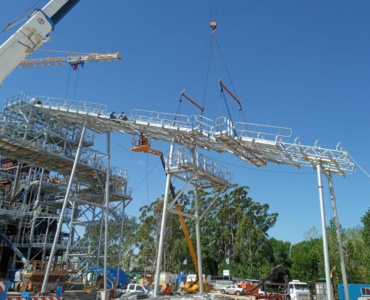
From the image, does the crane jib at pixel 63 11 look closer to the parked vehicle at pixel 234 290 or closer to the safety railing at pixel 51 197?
the safety railing at pixel 51 197

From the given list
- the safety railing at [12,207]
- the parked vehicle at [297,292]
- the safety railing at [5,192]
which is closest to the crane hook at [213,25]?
the parked vehicle at [297,292]

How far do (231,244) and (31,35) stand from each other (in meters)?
59.4

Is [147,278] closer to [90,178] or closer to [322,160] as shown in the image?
[90,178]

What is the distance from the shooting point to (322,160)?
22.1 metres

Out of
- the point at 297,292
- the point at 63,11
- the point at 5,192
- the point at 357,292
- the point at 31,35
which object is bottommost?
the point at 297,292

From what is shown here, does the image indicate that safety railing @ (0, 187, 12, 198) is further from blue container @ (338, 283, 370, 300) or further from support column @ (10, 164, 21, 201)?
blue container @ (338, 283, 370, 300)

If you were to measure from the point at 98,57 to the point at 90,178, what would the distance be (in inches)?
1131

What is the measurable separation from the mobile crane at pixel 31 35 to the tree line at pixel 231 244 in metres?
43.6

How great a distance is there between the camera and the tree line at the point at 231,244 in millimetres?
57062

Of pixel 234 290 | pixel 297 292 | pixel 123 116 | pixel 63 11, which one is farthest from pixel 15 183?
pixel 297 292

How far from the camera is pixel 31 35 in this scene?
17.5 metres

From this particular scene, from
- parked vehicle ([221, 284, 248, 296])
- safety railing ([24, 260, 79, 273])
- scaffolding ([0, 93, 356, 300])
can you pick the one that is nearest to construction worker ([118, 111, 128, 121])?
scaffolding ([0, 93, 356, 300])

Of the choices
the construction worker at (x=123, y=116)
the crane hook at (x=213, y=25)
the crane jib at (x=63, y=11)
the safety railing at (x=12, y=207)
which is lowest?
the safety railing at (x=12, y=207)

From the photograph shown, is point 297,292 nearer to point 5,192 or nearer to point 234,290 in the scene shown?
point 234,290
